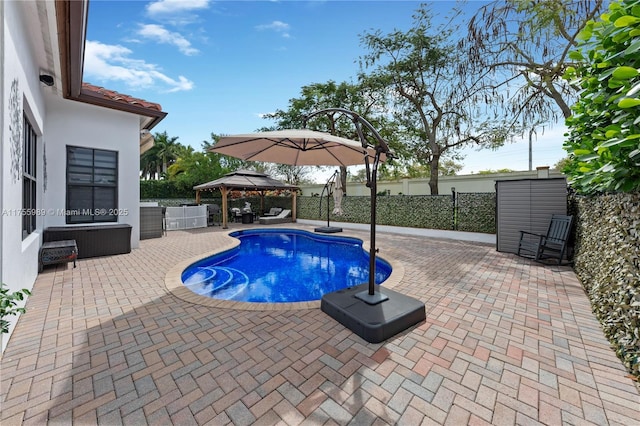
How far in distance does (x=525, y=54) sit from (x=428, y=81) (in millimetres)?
3955

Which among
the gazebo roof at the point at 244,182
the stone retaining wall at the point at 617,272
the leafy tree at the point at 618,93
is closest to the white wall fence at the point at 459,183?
the gazebo roof at the point at 244,182

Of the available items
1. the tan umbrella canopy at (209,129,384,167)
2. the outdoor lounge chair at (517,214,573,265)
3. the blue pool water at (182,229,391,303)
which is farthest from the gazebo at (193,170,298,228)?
the outdoor lounge chair at (517,214,573,265)

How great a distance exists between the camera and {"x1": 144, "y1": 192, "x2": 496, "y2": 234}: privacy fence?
9.73 metres

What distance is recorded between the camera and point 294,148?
5.90m

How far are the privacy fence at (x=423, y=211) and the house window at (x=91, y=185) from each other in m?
8.59

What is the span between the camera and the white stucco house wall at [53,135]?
9.52 feet

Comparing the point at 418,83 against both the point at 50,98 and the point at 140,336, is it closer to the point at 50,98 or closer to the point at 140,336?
the point at 50,98

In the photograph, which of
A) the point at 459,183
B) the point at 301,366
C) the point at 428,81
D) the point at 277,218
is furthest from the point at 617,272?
the point at 459,183

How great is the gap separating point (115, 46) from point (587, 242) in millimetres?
10919

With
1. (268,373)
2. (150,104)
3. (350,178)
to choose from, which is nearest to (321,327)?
(268,373)

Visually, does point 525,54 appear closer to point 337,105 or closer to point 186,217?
point 337,105

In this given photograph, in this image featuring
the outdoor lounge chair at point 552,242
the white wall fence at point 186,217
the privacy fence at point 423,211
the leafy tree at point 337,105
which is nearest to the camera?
the outdoor lounge chair at point 552,242

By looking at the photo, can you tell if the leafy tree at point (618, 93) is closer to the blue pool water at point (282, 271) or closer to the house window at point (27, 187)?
the blue pool water at point (282, 271)

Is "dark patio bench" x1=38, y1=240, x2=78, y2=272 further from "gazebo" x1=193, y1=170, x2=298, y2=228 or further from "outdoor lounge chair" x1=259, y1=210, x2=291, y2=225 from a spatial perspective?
"outdoor lounge chair" x1=259, y1=210, x2=291, y2=225
